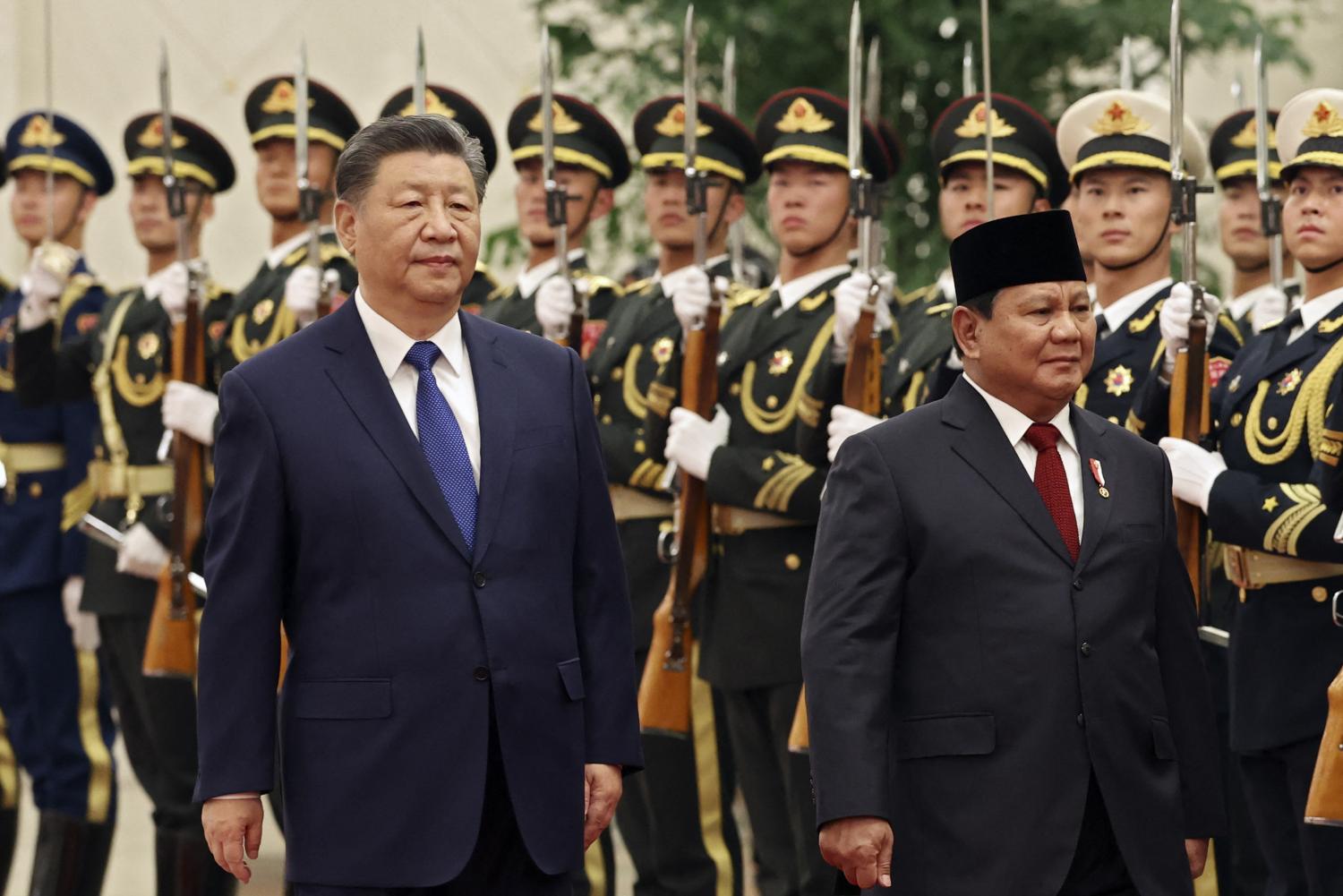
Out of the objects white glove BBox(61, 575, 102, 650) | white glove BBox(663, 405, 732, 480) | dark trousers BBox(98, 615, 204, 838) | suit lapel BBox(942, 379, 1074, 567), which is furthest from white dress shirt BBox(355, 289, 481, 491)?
white glove BBox(61, 575, 102, 650)

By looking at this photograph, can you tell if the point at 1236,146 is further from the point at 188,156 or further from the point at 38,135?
the point at 38,135

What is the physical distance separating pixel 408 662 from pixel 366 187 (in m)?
0.76

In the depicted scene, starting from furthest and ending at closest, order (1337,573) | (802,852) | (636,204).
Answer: (636,204) < (802,852) < (1337,573)

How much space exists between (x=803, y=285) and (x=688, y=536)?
702mm

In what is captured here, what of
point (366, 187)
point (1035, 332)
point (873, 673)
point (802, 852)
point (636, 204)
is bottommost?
point (802, 852)

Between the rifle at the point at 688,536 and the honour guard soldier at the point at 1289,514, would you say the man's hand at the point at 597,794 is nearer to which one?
the honour guard soldier at the point at 1289,514

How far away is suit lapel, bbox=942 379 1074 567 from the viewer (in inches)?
145

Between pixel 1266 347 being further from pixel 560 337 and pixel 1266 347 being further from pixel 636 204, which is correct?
pixel 636 204

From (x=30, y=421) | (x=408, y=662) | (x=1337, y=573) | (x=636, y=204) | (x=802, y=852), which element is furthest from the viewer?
(x=636, y=204)

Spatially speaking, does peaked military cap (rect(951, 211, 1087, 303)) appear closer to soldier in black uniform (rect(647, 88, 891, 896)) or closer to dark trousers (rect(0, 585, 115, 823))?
soldier in black uniform (rect(647, 88, 891, 896))

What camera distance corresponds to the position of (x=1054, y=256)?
148 inches

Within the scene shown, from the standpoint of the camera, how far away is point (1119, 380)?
5.32 metres

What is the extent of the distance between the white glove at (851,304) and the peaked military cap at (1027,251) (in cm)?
173

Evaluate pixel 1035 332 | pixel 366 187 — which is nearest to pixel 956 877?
pixel 1035 332
